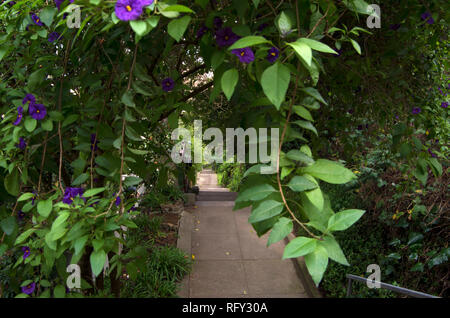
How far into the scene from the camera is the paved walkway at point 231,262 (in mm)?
3617

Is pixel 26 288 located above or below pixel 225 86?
below

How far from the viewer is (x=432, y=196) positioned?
2783 millimetres

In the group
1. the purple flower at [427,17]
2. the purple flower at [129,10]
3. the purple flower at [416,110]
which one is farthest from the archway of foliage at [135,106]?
the purple flower at [416,110]

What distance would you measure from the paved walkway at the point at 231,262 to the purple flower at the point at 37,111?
9.87ft

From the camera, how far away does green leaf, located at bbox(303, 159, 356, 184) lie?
2.02 ft

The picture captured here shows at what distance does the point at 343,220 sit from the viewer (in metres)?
0.60

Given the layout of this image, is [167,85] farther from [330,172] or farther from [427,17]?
[427,17]

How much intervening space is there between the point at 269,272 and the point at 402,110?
2.95m

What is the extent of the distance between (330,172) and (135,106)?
507 millimetres

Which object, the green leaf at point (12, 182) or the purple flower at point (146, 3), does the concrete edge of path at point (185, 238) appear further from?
the purple flower at point (146, 3)

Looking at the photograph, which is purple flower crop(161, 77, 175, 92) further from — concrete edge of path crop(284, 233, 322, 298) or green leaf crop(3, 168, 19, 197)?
concrete edge of path crop(284, 233, 322, 298)

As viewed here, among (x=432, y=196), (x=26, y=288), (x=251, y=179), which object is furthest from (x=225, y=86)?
(x=432, y=196)

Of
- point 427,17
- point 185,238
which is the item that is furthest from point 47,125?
point 185,238
